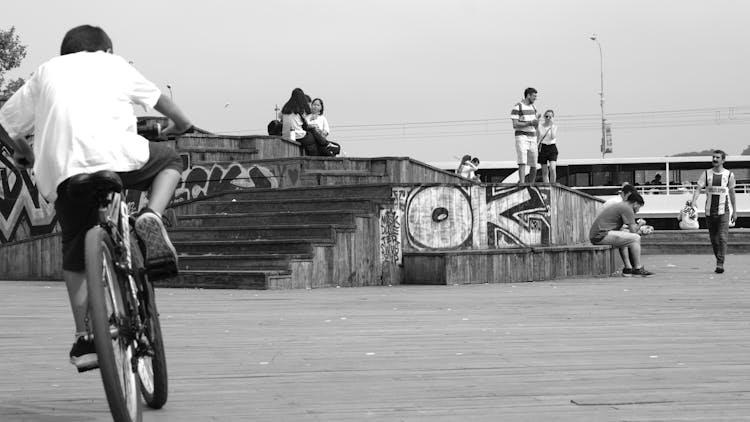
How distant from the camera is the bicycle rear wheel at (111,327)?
175 inches

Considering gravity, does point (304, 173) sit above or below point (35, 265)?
above

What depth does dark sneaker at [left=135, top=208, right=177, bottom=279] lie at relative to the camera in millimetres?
4969

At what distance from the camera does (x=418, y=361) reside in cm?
750

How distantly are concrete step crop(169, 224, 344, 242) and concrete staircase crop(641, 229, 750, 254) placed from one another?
753 inches

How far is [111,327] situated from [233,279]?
1144 cm

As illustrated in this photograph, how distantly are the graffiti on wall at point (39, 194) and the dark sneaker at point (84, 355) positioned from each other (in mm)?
16449

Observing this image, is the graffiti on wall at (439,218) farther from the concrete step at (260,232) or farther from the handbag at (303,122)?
the handbag at (303,122)

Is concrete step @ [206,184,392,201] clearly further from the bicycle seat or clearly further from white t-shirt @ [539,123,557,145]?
the bicycle seat

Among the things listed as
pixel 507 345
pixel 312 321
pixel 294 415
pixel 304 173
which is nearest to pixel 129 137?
pixel 294 415

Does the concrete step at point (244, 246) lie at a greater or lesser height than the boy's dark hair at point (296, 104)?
lesser

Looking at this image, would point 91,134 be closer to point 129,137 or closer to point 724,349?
point 129,137

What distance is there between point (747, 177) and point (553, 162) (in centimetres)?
4467

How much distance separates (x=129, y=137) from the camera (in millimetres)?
5152

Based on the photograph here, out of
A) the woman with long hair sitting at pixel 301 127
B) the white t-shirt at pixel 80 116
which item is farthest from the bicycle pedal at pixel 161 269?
the woman with long hair sitting at pixel 301 127
